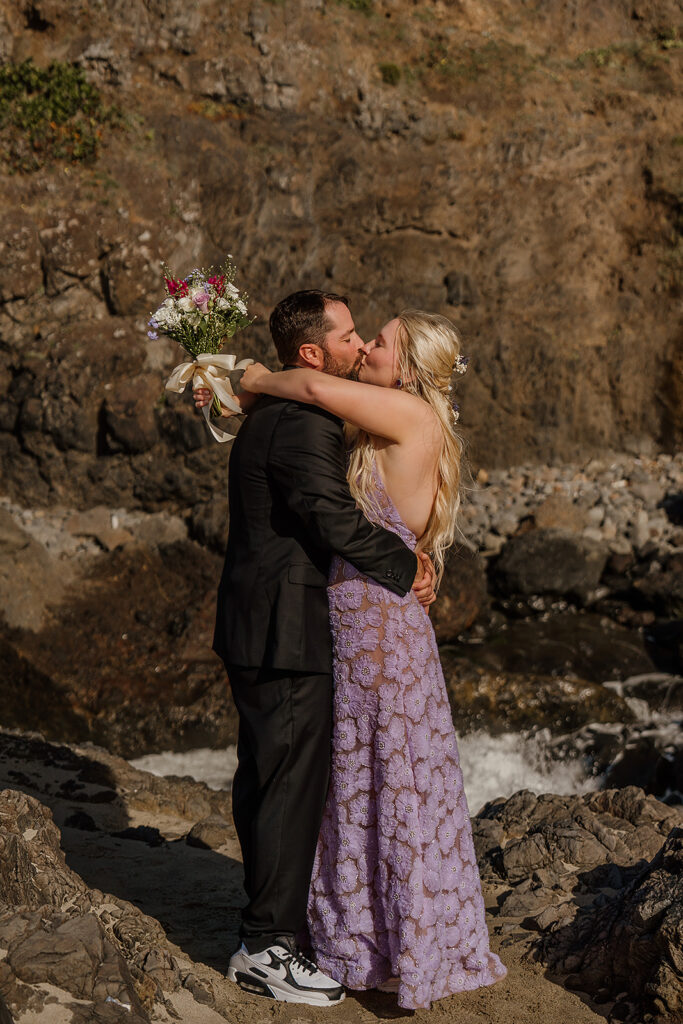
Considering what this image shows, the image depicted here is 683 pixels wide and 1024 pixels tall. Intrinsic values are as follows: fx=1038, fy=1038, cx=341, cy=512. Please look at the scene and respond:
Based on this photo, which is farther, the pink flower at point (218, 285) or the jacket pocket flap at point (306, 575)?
the pink flower at point (218, 285)

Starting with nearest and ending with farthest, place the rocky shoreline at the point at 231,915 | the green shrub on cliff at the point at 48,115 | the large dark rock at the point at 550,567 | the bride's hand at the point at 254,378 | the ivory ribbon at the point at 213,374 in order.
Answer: the rocky shoreline at the point at 231,915 < the bride's hand at the point at 254,378 < the ivory ribbon at the point at 213,374 < the large dark rock at the point at 550,567 < the green shrub on cliff at the point at 48,115

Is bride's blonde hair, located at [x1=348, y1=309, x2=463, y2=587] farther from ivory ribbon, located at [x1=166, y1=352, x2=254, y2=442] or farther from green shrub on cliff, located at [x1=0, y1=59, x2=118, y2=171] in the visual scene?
green shrub on cliff, located at [x1=0, y1=59, x2=118, y2=171]

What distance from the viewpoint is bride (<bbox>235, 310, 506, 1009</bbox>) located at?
367 centimetres

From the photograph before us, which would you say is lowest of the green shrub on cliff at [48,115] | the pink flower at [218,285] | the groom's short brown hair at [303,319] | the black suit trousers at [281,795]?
the black suit trousers at [281,795]

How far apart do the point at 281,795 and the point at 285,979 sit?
66 cm

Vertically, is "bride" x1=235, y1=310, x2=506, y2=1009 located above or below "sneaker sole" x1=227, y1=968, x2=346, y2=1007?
above

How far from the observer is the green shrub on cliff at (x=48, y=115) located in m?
14.9

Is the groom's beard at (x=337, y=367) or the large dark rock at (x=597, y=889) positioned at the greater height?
the groom's beard at (x=337, y=367)

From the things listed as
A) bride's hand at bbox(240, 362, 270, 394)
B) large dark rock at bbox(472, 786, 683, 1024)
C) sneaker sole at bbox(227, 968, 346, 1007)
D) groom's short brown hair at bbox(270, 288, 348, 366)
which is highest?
groom's short brown hair at bbox(270, 288, 348, 366)

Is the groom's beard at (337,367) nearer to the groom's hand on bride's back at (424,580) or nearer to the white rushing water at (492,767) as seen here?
the groom's hand on bride's back at (424,580)

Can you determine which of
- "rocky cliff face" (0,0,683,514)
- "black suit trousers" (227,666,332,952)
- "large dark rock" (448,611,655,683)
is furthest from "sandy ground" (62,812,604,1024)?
"rocky cliff face" (0,0,683,514)

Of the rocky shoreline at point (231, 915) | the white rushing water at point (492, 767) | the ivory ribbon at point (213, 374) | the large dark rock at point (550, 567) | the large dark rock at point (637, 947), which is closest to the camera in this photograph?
the rocky shoreline at point (231, 915)

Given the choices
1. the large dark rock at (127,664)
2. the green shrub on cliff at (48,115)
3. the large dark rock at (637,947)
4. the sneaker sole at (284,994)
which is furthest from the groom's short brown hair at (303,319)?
the green shrub on cliff at (48,115)

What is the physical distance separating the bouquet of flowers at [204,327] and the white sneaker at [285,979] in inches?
75.8
